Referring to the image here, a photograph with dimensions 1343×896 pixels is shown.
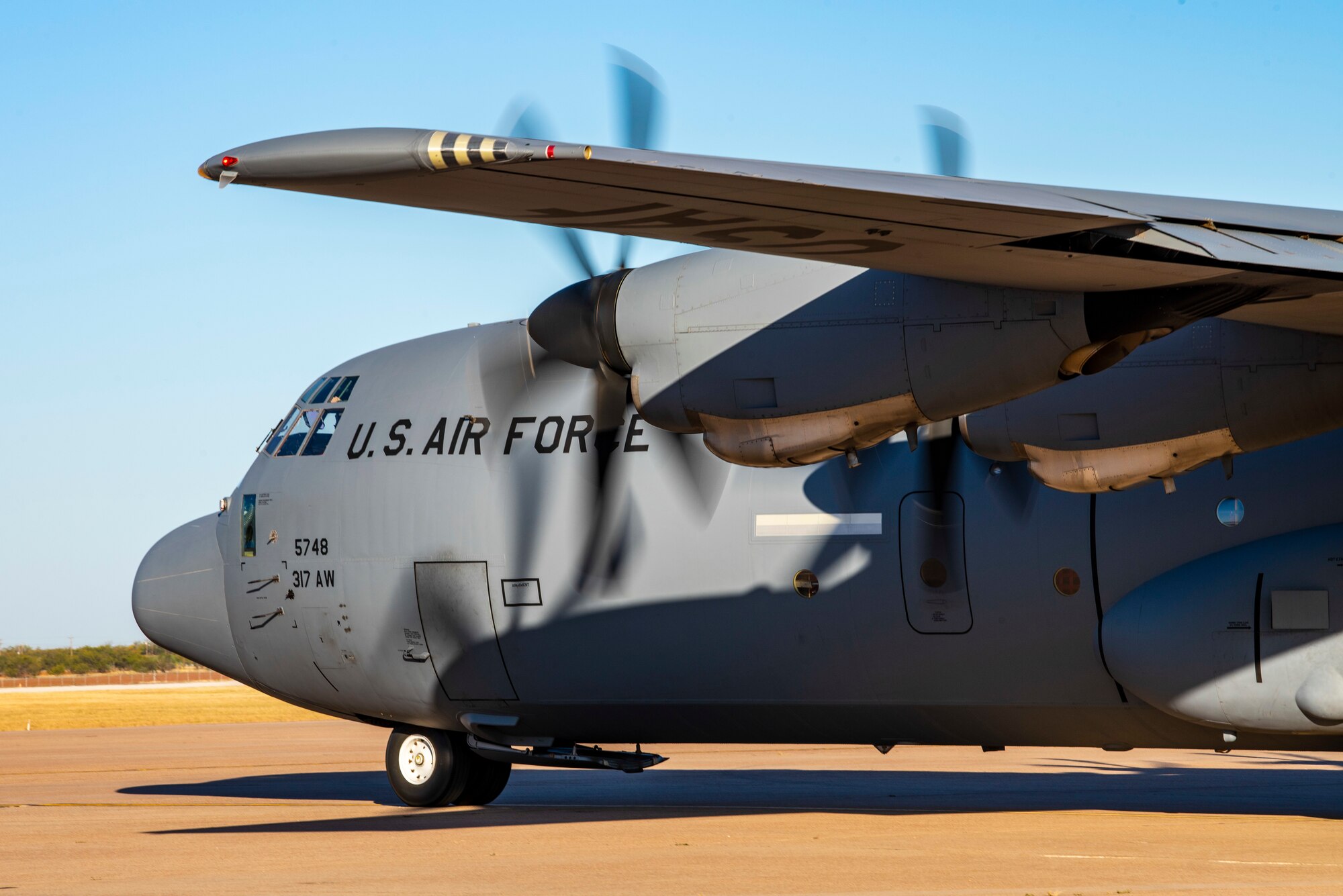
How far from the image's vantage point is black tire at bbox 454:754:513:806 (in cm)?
1587

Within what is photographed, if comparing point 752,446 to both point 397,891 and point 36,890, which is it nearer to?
point 397,891

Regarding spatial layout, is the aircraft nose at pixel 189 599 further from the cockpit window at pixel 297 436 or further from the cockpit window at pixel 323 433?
the cockpit window at pixel 323 433

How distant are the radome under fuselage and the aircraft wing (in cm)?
492

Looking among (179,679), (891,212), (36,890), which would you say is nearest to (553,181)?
(891,212)

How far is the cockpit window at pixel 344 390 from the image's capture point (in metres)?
→ 16.2

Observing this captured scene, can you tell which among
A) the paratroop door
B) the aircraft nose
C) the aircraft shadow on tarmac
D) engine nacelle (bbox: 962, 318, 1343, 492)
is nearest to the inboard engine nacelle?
engine nacelle (bbox: 962, 318, 1343, 492)

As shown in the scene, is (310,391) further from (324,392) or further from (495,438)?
(495,438)

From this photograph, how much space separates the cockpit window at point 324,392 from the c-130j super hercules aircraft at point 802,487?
5 centimetres

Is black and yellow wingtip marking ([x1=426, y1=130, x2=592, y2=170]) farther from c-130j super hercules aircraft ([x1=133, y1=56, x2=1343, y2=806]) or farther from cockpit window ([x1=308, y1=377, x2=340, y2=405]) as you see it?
cockpit window ([x1=308, y1=377, x2=340, y2=405])

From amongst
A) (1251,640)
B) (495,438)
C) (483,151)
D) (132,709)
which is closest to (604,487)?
(495,438)

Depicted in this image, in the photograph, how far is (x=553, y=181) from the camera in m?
6.26

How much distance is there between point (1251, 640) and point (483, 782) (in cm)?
867

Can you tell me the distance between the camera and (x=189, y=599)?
16594 mm

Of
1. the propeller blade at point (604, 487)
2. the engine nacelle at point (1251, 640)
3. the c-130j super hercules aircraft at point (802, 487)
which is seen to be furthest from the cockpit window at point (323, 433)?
the engine nacelle at point (1251, 640)
